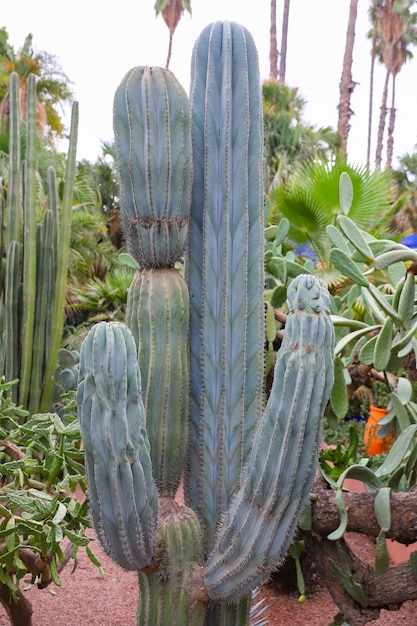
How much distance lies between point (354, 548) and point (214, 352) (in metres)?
3.01

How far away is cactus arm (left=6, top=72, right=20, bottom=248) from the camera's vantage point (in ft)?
15.8

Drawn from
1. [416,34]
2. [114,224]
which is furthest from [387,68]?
[114,224]

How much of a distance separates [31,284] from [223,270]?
114 inches

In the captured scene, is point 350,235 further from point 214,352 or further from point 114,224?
point 114,224

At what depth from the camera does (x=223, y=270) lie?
1.89 m

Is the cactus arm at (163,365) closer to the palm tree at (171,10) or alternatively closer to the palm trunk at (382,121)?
the palm tree at (171,10)

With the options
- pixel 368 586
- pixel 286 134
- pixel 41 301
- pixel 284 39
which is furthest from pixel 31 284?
pixel 284 39

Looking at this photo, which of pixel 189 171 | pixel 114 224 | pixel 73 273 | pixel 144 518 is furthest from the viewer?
pixel 114 224

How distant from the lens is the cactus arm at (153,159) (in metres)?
1.80

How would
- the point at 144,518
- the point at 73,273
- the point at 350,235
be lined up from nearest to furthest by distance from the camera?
the point at 144,518
the point at 350,235
the point at 73,273

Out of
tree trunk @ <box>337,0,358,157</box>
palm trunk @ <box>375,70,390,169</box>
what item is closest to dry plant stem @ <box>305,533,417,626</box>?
tree trunk @ <box>337,0,358,157</box>

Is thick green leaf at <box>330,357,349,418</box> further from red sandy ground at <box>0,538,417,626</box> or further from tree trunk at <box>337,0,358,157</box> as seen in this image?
tree trunk at <box>337,0,358,157</box>

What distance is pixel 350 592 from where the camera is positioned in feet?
8.54

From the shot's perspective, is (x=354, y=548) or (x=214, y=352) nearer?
(x=214, y=352)
